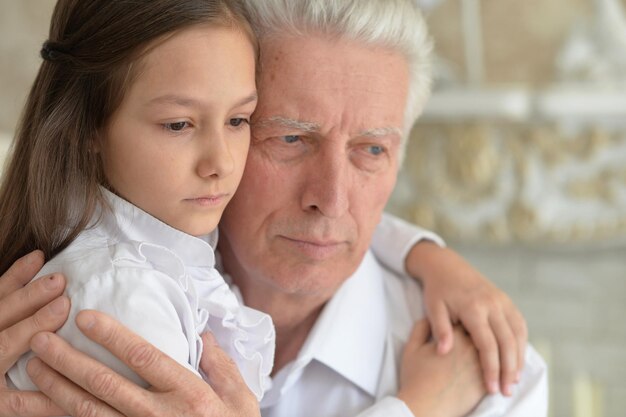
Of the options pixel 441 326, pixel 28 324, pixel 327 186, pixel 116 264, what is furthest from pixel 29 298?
pixel 441 326

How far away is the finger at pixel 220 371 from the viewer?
4.22 feet

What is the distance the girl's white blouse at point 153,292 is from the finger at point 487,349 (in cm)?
43

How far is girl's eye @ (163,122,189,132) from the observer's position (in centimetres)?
124

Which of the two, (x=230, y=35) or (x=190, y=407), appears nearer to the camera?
(x=190, y=407)

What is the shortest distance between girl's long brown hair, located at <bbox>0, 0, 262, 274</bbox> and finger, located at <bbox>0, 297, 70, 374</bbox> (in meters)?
0.13

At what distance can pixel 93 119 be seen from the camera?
127 cm

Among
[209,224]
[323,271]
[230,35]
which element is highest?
[230,35]

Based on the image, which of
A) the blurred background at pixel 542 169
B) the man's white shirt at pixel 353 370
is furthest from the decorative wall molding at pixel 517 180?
the man's white shirt at pixel 353 370

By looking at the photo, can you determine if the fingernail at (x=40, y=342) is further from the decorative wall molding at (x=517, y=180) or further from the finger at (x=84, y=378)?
the decorative wall molding at (x=517, y=180)

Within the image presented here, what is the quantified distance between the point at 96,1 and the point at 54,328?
0.44m

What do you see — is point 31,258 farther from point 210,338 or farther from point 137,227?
point 210,338

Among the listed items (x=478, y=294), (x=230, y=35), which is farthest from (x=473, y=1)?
(x=230, y=35)

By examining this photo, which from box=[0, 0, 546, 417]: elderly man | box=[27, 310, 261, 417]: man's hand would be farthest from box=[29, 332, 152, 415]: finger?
box=[0, 0, 546, 417]: elderly man

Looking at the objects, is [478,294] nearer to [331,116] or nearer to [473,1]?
[331,116]
